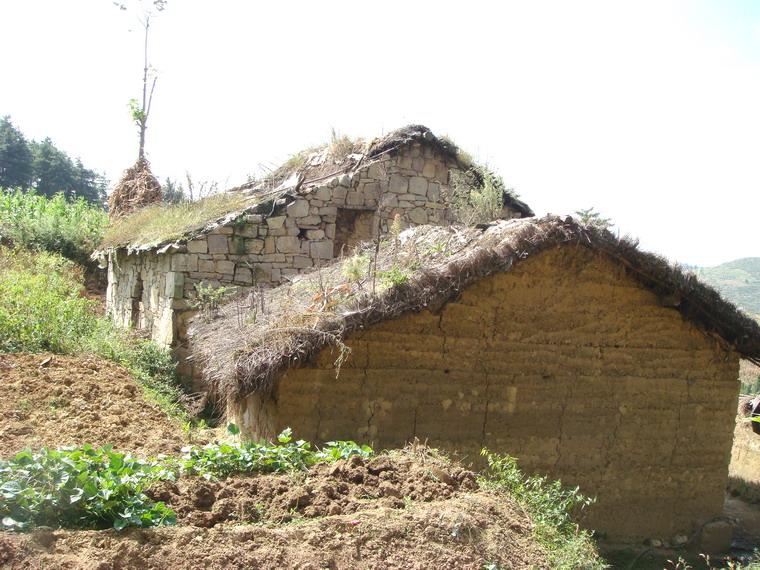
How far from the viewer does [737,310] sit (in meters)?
7.89

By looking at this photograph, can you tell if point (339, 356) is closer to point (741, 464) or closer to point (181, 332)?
point (181, 332)

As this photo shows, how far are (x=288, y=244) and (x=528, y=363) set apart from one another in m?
6.07

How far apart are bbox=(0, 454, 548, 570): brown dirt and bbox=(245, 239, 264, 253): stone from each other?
798 cm

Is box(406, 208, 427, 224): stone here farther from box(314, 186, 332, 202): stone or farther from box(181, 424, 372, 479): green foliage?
box(181, 424, 372, 479): green foliage

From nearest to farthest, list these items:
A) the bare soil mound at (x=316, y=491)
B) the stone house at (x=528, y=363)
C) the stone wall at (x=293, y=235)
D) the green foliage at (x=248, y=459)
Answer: the bare soil mound at (x=316, y=491) < the green foliage at (x=248, y=459) < the stone house at (x=528, y=363) < the stone wall at (x=293, y=235)

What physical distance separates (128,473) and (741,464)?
11.9 metres

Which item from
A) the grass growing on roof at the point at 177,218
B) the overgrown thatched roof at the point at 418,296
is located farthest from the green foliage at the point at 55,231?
the overgrown thatched roof at the point at 418,296

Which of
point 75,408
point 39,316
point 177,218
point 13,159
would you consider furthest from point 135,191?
point 13,159

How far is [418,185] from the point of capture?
13.5 m

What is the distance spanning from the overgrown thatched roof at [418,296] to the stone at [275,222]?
158 inches

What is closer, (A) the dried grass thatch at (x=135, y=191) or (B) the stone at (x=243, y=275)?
(B) the stone at (x=243, y=275)

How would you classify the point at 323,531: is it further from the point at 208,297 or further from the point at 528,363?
the point at 208,297

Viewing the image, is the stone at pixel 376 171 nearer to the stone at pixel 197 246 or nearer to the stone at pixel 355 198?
the stone at pixel 355 198

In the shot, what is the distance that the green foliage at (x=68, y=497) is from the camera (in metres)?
3.40
